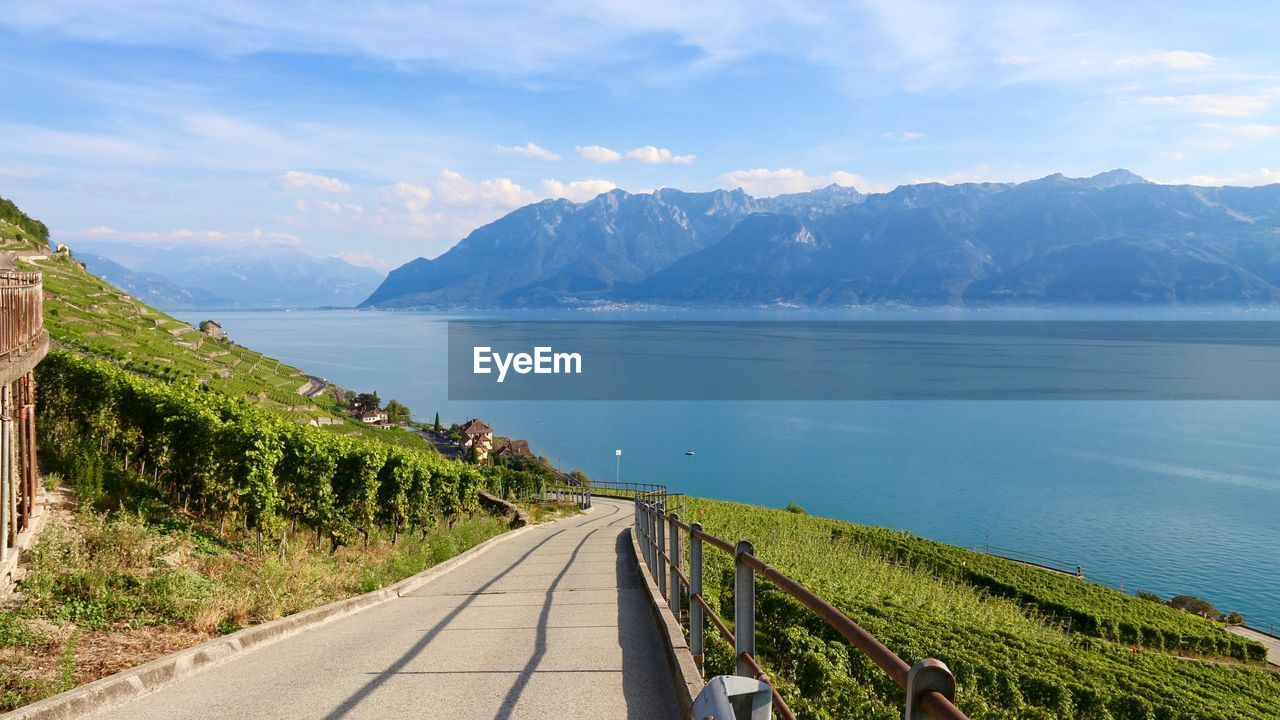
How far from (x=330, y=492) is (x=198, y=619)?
8419 mm

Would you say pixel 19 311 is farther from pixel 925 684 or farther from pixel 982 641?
pixel 982 641

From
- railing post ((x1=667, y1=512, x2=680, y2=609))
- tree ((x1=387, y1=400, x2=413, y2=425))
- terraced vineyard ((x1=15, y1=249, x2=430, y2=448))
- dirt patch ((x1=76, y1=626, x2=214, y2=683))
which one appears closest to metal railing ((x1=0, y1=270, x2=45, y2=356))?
dirt patch ((x1=76, y1=626, x2=214, y2=683))

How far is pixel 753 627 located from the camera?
3941mm

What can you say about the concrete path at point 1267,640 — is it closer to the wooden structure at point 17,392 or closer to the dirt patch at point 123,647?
the dirt patch at point 123,647

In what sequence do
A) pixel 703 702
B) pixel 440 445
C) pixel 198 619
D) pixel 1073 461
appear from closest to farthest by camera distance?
pixel 703 702 → pixel 198 619 → pixel 1073 461 → pixel 440 445

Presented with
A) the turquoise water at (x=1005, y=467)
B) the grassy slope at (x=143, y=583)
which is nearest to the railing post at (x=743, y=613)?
the grassy slope at (x=143, y=583)

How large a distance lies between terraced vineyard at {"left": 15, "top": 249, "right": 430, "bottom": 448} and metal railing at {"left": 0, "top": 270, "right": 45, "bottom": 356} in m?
36.9

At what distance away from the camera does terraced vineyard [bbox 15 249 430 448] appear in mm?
53719

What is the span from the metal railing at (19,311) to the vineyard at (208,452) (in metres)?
3.11

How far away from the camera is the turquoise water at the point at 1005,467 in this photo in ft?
180

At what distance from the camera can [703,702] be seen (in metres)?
2.49

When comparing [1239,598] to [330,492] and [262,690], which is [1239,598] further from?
[262,690]

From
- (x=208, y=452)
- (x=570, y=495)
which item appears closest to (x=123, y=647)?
(x=208, y=452)

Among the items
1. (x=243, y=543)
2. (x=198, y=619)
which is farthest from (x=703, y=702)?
(x=243, y=543)
